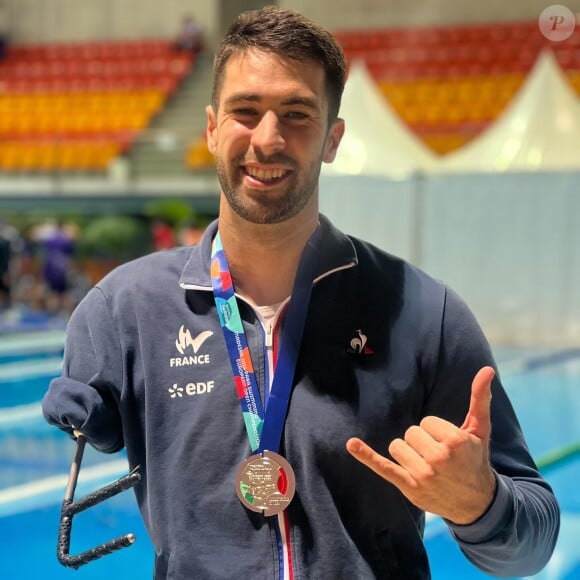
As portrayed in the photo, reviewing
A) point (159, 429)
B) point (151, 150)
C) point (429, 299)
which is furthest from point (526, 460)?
point (151, 150)

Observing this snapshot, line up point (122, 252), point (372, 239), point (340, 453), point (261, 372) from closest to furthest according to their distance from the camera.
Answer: point (340, 453), point (261, 372), point (372, 239), point (122, 252)

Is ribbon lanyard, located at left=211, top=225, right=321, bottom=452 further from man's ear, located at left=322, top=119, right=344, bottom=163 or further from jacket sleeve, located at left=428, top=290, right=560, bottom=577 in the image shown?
jacket sleeve, located at left=428, top=290, right=560, bottom=577

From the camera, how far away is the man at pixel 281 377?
62.3 inches

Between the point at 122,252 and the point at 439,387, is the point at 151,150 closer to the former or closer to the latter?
the point at 122,252

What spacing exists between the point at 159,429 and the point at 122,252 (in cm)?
1261

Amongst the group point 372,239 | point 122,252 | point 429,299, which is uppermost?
point 429,299

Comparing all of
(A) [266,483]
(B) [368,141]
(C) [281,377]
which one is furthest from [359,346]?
(B) [368,141]

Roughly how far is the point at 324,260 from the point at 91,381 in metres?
0.46

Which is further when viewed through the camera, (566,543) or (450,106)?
(450,106)

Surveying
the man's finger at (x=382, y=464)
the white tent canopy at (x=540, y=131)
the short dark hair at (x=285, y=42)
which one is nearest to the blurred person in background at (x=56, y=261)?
the white tent canopy at (x=540, y=131)

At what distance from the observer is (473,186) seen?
34.7 feet

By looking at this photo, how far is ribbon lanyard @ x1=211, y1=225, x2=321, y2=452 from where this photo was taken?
1604 mm

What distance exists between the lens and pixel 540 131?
10.6m

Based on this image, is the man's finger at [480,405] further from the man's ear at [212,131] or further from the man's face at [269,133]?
the man's ear at [212,131]
